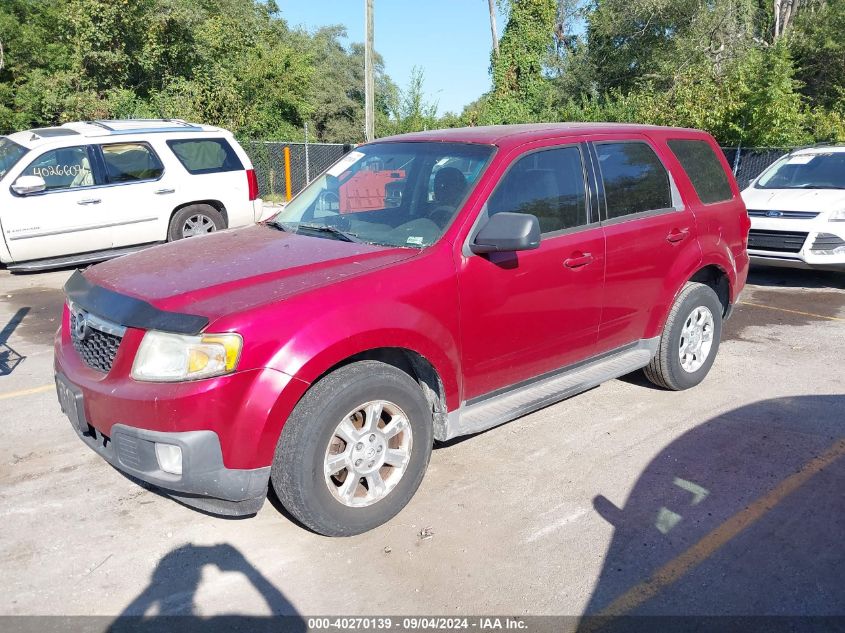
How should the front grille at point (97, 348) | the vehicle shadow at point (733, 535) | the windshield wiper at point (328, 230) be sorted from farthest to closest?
the windshield wiper at point (328, 230), the front grille at point (97, 348), the vehicle shadow at point (733, 535)

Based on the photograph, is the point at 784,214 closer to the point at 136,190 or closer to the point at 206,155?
the point at 206,155

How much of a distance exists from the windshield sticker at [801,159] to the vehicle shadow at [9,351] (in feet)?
32.8

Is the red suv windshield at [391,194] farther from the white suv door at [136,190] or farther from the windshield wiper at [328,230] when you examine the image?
the white suv door at [136,190]

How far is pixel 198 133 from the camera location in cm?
1030

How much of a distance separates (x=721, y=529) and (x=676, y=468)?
0.65m

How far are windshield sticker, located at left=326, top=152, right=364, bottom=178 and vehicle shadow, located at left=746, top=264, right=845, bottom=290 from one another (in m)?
6.87

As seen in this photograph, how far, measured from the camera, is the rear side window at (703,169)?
5.31 metres

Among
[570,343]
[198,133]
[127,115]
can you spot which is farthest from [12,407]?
[127,115]

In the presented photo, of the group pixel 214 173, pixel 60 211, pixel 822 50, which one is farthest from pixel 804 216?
pixel 822 50

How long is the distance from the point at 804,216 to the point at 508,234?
692cm

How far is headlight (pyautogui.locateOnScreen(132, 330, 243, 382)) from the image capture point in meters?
3.05

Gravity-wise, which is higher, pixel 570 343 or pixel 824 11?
pixel 824 11

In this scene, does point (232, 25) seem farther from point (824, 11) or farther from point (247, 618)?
point (247, 618)

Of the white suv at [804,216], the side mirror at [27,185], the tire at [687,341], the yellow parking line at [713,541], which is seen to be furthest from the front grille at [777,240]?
the side mirror at [27,185]
